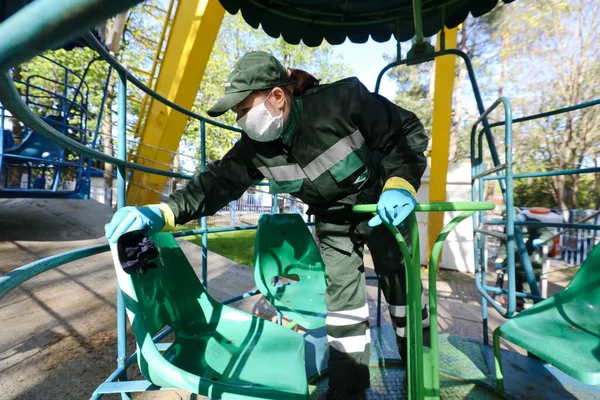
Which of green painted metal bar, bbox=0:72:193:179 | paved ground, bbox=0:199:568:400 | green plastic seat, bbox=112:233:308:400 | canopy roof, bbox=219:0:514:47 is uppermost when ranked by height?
canopy roof, bbox=219:0:514:47

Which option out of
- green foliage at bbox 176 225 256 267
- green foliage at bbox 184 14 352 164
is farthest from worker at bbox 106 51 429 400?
green foliage at bbox 184 14 352 164

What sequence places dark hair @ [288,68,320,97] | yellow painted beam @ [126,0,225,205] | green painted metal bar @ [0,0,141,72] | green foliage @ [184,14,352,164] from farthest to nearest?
1. green foliage @ [184,14,352,164]
2. yellow painted beam @ [126,0,225,205]
3. dark hair @ [288,68,320,97]
4. green painted metal bar @ [0,0,141,72]

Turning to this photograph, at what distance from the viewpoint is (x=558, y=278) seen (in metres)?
5.82

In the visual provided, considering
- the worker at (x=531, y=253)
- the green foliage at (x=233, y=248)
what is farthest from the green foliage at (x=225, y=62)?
the worker at (x=531, y=253)

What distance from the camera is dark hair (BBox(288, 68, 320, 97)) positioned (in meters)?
1.56

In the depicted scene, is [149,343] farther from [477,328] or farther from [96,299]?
[477,328]

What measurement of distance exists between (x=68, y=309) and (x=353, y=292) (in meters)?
2.46

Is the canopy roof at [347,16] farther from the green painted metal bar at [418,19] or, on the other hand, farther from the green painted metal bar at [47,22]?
the green painted metal bar at [47,22]

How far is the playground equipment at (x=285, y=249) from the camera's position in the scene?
328 millimetres

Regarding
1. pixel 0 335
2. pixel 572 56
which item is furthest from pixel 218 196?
pixel 572 56

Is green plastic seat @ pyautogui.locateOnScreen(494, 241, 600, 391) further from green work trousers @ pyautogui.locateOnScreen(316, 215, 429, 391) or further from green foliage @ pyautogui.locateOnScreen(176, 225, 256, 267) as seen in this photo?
green foliage @ pyautogui.locateOnScreen(176, 225, 256, 267)

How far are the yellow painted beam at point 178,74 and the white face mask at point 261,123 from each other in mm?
2630

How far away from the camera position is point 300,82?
1577 millimetres

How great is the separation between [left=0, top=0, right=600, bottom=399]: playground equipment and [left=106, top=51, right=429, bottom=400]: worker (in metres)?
0.22
